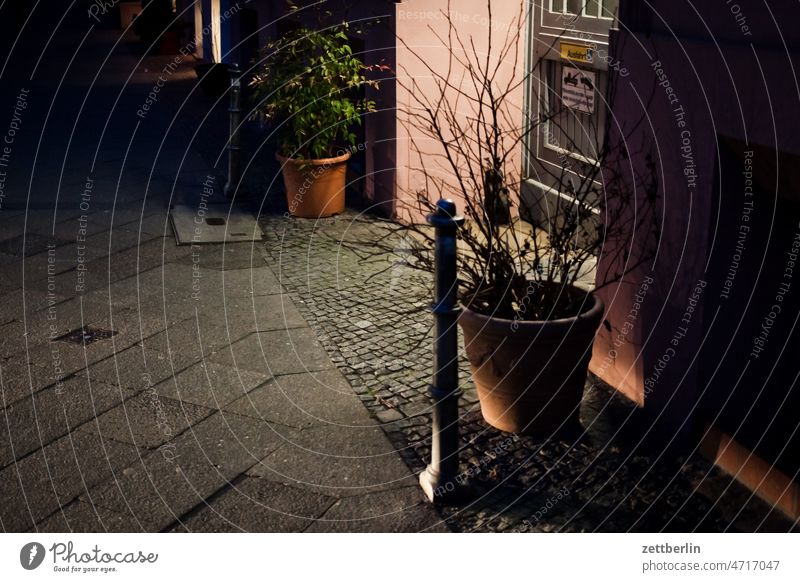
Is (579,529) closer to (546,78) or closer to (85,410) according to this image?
(85,410)

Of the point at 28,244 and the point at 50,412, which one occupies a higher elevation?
the point at 28,244

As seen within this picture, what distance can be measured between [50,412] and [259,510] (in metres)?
1.40

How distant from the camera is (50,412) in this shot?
493 cm

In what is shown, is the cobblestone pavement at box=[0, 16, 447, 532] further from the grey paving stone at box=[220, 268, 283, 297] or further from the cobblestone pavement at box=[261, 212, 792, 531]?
the cobblestone pavement at box=[261, 212, 792, 531]

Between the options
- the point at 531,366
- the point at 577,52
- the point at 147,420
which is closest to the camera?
the point at 531,366

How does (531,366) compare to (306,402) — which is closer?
(531,366)

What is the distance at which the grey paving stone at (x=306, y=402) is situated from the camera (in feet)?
15.8

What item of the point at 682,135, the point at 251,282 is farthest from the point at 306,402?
the point at 682,135

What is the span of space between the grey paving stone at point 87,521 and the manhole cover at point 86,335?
1.85 m

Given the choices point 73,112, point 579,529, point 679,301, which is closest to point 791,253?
point 679,301

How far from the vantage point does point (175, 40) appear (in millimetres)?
18562

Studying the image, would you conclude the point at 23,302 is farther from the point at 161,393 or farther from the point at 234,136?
the point at 234,136

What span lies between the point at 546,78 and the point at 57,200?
4.07 meters

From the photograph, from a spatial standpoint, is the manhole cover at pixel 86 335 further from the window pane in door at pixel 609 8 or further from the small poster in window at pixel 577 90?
the window pane in door at pixel 609 8
